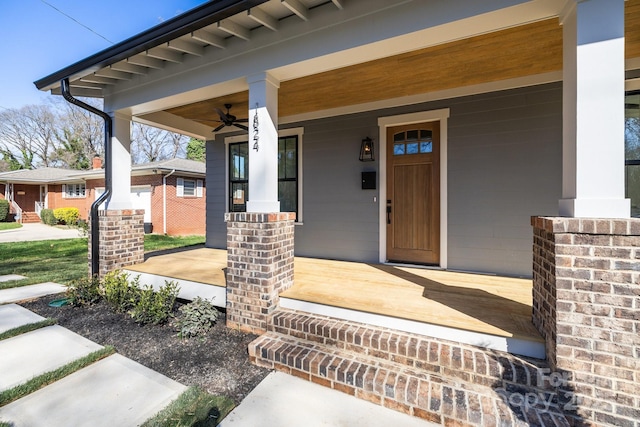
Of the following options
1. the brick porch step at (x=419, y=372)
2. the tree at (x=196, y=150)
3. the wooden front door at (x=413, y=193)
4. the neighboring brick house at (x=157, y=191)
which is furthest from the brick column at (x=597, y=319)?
the tree at (x=196, y=150)

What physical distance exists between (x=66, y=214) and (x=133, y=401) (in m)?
19.4

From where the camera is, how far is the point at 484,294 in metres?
2.96

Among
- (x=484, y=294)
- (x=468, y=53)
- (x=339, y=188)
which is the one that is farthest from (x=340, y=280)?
(x=468, y=53)

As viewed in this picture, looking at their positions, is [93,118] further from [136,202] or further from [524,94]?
[524,94]

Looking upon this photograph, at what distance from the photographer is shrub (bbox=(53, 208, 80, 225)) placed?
53.0ft

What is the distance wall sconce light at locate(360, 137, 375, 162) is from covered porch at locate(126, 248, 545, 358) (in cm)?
171

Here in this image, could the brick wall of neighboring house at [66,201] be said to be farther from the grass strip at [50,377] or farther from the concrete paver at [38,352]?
the grass strip at [50,377]

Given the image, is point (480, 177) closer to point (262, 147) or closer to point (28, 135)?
point (262, 147)

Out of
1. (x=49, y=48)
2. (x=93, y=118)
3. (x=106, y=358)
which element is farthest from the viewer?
(x=93, y=118)

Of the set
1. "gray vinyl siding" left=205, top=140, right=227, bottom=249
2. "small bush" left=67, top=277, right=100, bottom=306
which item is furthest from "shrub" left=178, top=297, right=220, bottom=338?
"gray vinyl siding" left=205, top=140, right=227, bottom=249

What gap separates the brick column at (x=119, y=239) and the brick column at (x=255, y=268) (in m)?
2.41

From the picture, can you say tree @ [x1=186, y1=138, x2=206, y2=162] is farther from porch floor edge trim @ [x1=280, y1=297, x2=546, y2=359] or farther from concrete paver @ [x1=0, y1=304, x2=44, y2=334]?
porch floor edge trim @ [x1=280, y1=297, x2=546, y2=359]

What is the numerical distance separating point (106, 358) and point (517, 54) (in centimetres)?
520

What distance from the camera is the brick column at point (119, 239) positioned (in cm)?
425
